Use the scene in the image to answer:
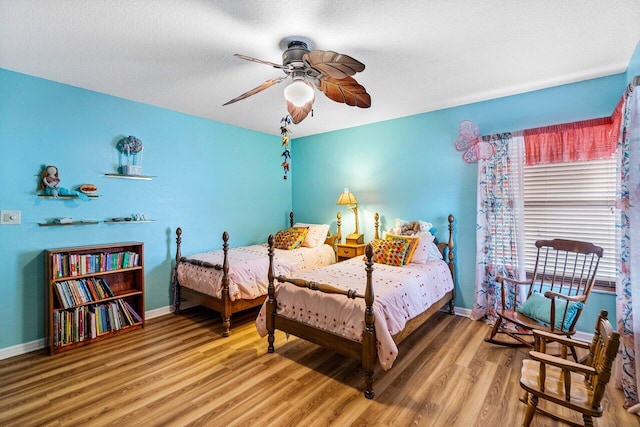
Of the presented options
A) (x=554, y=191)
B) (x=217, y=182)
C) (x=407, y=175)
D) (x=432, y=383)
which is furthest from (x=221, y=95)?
(x=554, y=191)

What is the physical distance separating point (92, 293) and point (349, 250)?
3.06 meters

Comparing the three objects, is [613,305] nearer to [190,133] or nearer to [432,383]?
[432,383]

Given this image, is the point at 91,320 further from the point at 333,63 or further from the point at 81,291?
the point at 333,63

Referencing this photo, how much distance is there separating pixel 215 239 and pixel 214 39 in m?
2.85

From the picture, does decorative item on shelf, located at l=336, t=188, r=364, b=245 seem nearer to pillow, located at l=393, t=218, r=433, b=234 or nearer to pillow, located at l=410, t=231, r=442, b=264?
pillow, located at l=393, t=218, r=433, b=234

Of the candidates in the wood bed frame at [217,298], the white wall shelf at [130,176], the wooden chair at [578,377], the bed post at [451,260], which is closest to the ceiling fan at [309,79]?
the wood bed frame at [217,298]

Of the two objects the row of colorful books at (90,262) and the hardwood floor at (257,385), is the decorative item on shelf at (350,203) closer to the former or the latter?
the hardwood floor at (257,385)

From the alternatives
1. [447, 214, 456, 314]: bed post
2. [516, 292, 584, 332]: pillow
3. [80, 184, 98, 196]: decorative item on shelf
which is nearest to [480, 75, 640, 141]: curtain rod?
[447, 214, 456, 314]: bed post

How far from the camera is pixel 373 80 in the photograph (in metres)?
2.93

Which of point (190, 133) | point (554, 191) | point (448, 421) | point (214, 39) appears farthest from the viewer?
point (190, 133)

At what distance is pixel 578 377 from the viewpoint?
1.73 meters

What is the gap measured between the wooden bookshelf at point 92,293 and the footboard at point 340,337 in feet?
5.50

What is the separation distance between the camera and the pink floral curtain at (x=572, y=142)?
9.17ft

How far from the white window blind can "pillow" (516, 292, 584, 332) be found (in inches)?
31.2
